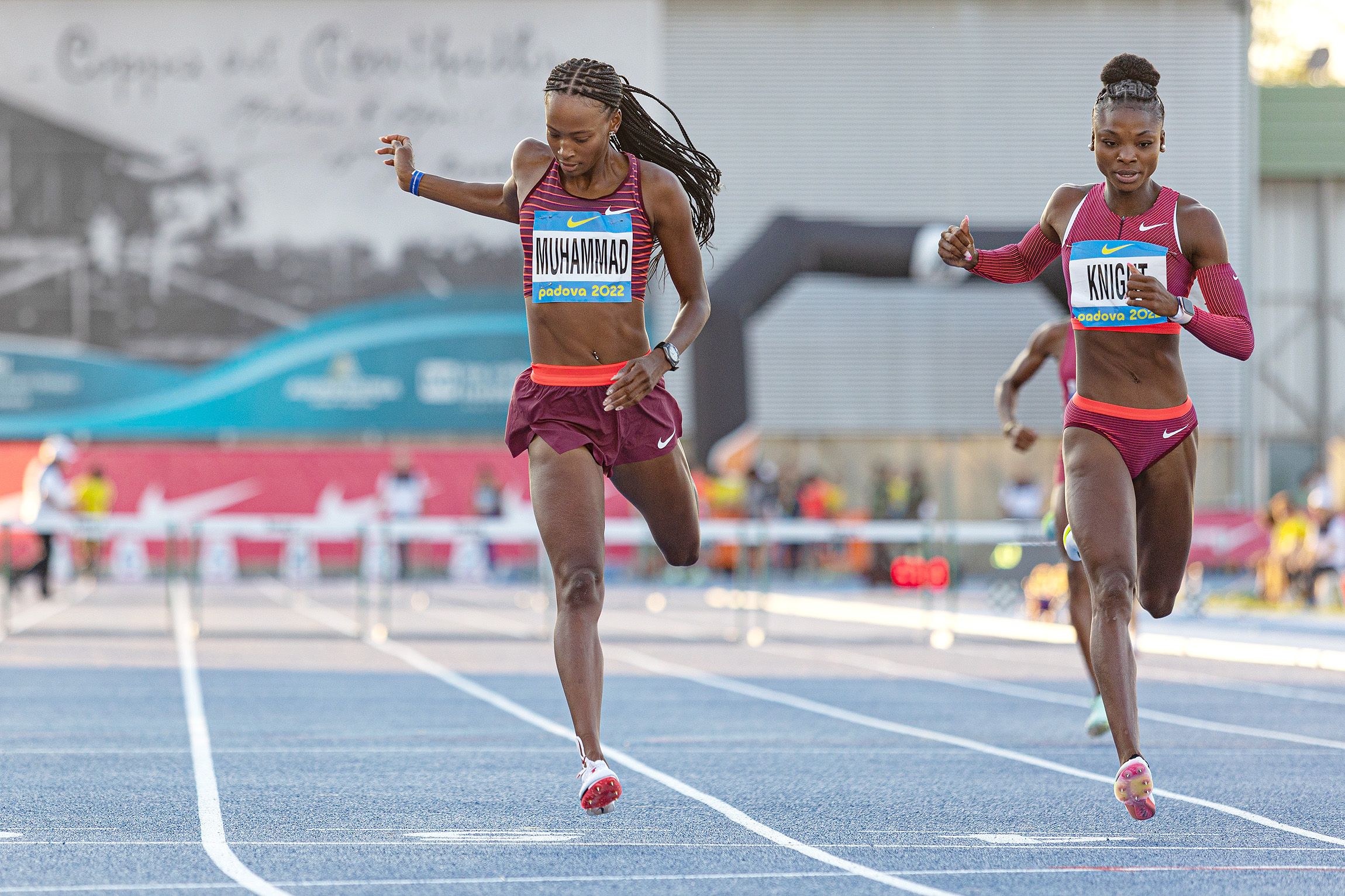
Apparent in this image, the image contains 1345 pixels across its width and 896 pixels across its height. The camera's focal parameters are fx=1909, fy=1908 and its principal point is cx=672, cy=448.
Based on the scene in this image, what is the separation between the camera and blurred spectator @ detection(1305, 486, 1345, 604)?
18875mm

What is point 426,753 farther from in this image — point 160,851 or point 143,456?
point 143,456

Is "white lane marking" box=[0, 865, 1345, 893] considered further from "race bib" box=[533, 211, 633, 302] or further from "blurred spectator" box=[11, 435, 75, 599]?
"blurred spectator" box=[11, 435, 75, 599]

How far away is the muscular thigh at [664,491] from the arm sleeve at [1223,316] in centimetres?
162

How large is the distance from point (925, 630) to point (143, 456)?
16.1m

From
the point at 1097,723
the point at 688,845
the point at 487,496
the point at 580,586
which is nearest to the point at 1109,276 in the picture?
the point at 580,586

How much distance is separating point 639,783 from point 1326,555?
45.5 feet

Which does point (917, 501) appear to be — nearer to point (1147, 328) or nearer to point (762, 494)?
point (762, 494)

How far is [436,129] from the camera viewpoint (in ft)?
103

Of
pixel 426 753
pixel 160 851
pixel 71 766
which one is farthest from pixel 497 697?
pixel 160 851

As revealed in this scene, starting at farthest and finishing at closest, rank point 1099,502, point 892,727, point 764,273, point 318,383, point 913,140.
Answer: point 913,140, point 318,383, point 764,273, point 892,727, point 1099,502

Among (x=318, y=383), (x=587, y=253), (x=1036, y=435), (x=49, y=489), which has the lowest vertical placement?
(x=49, y=489)

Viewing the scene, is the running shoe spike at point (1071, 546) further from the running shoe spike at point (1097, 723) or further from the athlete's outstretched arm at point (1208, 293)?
the running shoe spike at point (1097, 723)

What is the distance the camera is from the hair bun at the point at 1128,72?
19.8 feet

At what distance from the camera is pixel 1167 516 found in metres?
6.21
